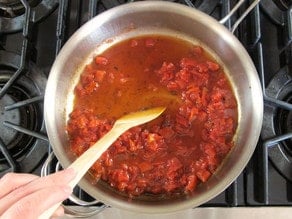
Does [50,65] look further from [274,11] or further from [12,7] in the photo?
[274,11]

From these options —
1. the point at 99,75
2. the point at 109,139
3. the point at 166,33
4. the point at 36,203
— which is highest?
the point at 166,33

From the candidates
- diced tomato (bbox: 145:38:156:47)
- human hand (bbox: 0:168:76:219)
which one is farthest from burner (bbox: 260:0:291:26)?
human hand (bbox: 0:168:76:219)

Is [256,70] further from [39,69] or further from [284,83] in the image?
[39,69]

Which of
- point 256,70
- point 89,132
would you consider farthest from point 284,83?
point 89,132

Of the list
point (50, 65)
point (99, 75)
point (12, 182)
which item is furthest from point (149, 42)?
point (12, 182)

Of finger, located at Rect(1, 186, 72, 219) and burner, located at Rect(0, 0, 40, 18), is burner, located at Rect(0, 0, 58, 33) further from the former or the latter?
finger, located at Rect(1, 186, 72, 219)
